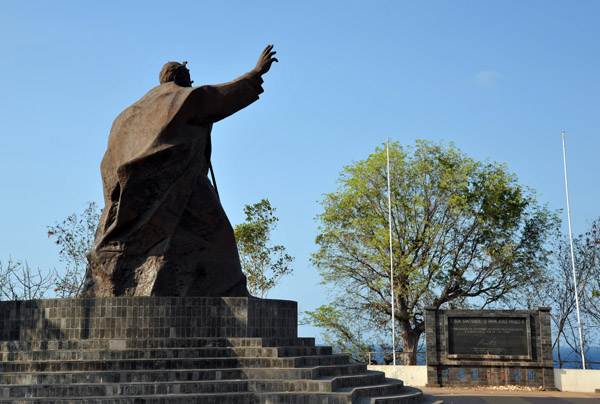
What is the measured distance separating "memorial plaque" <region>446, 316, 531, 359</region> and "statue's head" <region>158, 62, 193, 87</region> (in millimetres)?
10355

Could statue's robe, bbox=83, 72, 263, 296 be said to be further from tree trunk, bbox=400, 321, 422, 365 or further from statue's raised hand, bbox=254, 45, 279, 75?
tree trunk, bbox=400, 321, 422, 365

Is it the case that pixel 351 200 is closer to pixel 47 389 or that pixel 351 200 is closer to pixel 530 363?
pixel 530 363

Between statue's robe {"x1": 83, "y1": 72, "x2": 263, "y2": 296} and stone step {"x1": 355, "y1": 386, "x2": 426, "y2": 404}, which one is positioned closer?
stone step {"x1": 355, "y1": 386, "x2": 426, "y2": 404}

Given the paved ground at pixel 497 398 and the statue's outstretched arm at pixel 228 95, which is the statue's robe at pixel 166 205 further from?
the paved ground at pixel 497 398

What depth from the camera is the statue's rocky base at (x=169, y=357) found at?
8.02 meters

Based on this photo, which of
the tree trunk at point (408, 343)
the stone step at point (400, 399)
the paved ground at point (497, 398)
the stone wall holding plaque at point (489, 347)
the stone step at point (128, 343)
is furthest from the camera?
the tree trunk at point (408, 343)

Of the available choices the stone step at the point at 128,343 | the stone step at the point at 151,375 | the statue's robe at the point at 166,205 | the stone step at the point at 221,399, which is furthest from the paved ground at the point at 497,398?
the statue's robe at the point at 166,205

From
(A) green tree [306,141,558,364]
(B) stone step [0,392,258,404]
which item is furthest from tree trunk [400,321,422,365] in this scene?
(B) stone step [0,392,258,404]

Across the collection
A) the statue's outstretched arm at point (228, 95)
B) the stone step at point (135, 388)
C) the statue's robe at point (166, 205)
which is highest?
the statue's outstretched arm at point (228, 95)

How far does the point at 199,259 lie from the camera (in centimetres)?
1048

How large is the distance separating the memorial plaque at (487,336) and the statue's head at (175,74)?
1036 centimetres

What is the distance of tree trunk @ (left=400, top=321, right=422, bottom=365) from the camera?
22391mm

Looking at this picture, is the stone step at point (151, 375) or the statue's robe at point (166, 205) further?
the statue's robe at point (166, 205)

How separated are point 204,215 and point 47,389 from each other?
3.73 m
